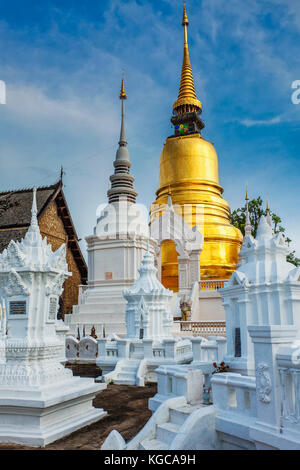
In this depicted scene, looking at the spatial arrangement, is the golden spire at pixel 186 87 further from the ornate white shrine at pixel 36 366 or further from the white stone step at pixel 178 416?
the white stone step at pixel 178 416

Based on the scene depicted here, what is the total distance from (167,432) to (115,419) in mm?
2040

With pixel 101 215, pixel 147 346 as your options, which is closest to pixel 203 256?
pixel 101 215

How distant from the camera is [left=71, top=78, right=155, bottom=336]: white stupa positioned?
704 inches

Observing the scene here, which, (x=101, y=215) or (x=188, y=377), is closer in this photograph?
(x=188, y=377)

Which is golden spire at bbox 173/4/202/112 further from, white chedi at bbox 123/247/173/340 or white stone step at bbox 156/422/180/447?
white stone step at bbox 156/422/180/447

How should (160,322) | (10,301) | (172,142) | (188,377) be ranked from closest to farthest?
(188,377) → (10,301) → (160,322) → (172,142)

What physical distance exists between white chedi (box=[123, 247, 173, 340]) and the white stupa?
431 cm

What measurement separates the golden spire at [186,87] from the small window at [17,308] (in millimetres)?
25017

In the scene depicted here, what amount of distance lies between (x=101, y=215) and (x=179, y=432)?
17131 mm

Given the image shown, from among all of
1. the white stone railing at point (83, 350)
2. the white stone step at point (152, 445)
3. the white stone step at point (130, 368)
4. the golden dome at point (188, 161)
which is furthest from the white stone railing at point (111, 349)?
the golden dome at point (188, 161)

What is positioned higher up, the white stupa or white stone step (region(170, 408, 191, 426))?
the white stupa

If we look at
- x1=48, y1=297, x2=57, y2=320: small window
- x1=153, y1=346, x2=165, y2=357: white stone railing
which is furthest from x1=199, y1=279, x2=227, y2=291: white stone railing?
x1=48, y1=297, x2=57, y2=320: small window

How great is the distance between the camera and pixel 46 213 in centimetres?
2575

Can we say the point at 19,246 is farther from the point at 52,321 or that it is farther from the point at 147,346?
the point at 147,346
